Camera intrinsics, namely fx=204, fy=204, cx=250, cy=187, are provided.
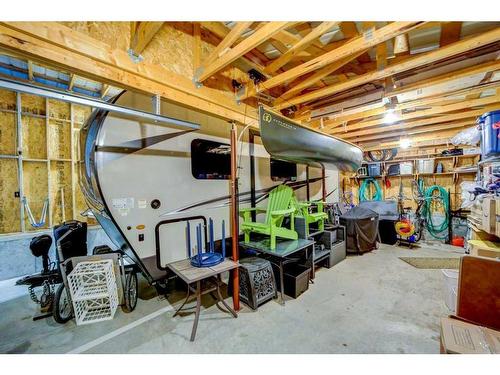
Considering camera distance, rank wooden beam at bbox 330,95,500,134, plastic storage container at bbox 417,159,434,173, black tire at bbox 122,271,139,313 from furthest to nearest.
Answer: plastic storage container at bbox 417,159,434,173 → wooden beam at bbox 330,95,500,134 → black tire at bbox 122,271,139,313

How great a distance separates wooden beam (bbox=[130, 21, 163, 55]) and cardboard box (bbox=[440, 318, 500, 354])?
3.26 meters

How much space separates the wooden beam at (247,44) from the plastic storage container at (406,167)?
637 centimetres

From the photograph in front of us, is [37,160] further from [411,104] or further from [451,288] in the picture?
[451,288]

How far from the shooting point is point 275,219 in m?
2.92

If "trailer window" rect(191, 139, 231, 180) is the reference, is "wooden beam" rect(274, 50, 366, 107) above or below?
above

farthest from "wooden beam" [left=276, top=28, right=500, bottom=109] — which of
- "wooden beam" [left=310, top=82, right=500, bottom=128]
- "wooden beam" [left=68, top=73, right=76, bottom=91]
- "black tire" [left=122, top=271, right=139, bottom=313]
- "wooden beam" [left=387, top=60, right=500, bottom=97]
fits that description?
"wooden beam" [left=68, top=73, right=76, bottom=91]

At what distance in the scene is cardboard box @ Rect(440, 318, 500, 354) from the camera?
1312 millimetres

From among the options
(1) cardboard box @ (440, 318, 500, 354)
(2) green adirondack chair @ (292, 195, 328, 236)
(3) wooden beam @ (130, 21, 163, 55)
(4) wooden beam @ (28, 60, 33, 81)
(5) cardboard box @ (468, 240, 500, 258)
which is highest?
(4) wooden beam @ (28, 60, 33, 81)

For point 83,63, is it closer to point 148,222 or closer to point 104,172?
point 104,172

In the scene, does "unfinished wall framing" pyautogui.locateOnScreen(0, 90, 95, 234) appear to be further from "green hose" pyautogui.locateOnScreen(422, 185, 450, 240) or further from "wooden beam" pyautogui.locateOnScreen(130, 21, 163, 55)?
"green hose" pyautogui.locateOnScreen(422, 185, 450, 240)

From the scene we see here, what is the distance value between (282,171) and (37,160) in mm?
5001

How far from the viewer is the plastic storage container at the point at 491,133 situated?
8.53 ft

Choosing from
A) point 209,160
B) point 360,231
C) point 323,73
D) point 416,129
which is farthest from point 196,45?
point 416,129

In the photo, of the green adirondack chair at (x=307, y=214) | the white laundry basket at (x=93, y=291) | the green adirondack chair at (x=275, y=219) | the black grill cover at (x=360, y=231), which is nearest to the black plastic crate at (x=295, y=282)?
the green adirondack chair at (x=275, y=219)
